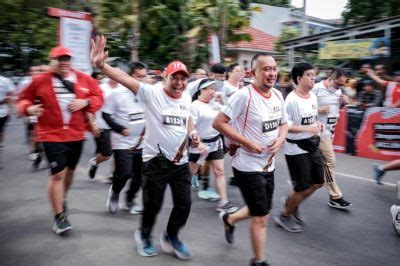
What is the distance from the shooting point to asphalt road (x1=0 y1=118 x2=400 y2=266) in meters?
4.23

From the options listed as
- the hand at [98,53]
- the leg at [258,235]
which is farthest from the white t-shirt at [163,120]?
the leg at [258,235]

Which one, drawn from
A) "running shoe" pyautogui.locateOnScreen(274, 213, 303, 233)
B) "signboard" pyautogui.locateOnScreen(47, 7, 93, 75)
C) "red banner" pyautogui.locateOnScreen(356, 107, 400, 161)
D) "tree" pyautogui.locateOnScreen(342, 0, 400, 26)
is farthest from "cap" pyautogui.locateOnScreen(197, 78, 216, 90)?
"tree" pyautogui.locateOnScreen(342, 0, 400, 26)

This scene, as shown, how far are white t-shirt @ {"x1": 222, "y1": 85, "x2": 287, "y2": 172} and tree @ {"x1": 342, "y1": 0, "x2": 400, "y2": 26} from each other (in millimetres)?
21744

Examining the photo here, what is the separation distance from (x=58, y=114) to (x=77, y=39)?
13.6 feet

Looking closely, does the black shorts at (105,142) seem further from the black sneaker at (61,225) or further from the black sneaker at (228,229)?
the black sneaker at (228,229)

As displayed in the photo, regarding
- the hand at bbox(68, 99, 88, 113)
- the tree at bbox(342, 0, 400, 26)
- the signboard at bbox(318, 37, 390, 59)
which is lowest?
the hand at bbox(68, 99, 88, 113)

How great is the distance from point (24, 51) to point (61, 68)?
20783 millimetres

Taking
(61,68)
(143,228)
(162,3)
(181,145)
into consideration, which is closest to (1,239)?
(143,228)

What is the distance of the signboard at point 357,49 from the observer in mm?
15195

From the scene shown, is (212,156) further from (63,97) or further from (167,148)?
(63,97)

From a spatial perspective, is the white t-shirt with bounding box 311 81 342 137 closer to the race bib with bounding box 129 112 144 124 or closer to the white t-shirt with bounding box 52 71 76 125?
the race bib with bounding box 129 112 144 124

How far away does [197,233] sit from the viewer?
4.96 metres

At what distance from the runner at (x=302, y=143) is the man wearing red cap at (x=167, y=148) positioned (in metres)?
1.36

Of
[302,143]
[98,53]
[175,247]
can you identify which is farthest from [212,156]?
[98,53]
